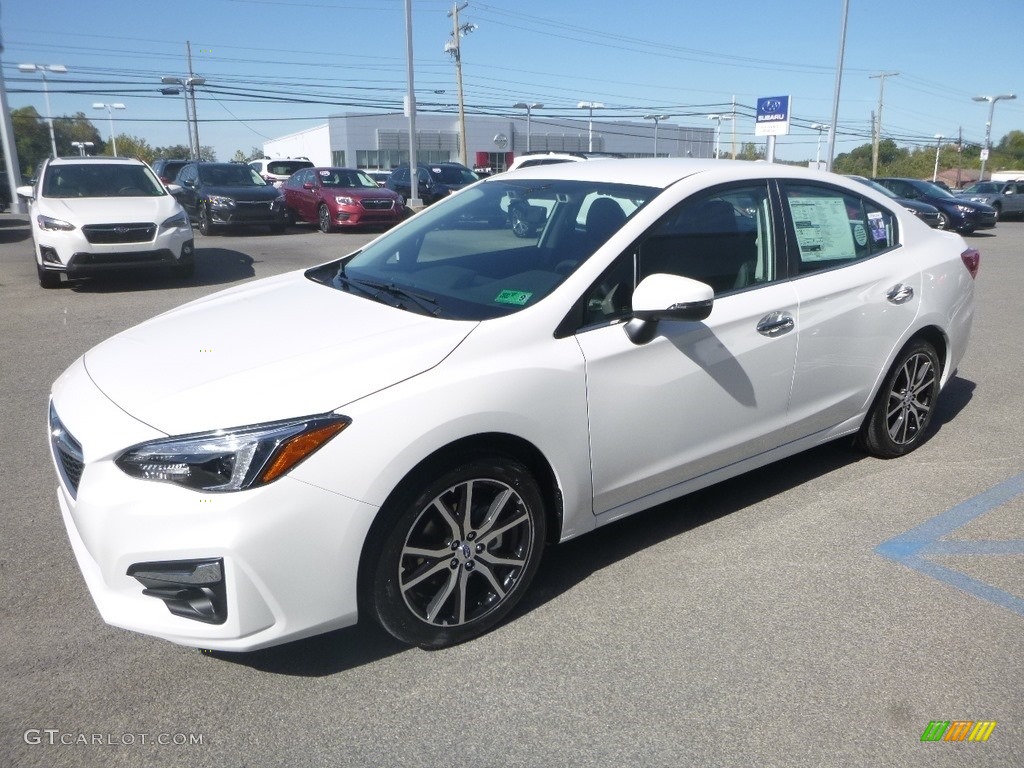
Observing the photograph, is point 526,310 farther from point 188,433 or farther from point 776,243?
point 776,243

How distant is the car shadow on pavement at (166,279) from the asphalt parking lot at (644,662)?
7256mm

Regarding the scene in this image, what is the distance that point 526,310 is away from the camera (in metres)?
3.09

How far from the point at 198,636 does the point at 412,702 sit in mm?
708

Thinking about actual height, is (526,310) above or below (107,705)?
above

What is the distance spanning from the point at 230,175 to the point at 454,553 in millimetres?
17790

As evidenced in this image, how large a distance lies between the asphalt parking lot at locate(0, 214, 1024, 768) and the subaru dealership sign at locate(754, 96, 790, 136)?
21.2 meters

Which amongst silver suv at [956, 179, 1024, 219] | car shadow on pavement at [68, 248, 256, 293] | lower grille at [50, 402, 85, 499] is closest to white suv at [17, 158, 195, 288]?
car shadow on pavement at [68, 248, 256, 293]

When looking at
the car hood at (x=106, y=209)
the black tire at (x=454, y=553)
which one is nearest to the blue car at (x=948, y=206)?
the car hood at (x=106, y=209)

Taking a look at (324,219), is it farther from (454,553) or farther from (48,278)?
(454,553)

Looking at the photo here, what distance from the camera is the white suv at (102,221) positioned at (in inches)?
402

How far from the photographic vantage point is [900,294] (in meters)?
4.43

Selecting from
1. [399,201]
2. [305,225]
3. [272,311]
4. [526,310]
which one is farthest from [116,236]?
[305,225]

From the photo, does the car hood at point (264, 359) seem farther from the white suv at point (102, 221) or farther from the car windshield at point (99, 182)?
the car windshield at point (99, 182)

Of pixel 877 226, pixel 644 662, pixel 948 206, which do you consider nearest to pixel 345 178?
pixel 948 206
